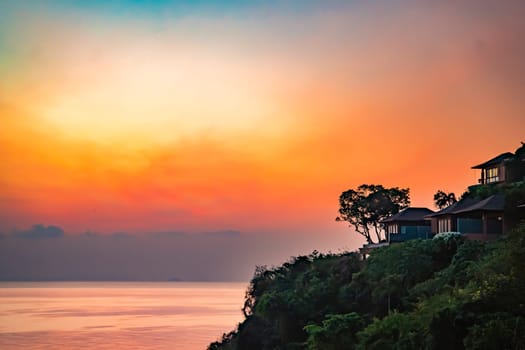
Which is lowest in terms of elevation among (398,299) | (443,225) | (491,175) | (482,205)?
(398,299)

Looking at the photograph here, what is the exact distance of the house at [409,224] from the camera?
56.9 m

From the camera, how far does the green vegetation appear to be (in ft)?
88.9

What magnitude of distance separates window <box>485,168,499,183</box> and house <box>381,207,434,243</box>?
563cm

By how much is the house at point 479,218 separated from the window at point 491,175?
387 inches

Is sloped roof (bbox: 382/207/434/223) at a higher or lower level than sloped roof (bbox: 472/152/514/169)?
lower

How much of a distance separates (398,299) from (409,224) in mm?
17676

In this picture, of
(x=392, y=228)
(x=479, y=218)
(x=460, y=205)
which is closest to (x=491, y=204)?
(x=479, y=218)

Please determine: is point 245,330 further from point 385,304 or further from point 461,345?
point 461,345

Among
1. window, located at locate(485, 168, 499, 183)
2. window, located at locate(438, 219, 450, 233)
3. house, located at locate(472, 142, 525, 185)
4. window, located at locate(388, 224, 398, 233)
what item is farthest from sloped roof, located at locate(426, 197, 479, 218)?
window, located at locate(388, 224, 398, 233)

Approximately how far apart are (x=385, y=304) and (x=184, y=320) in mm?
88269

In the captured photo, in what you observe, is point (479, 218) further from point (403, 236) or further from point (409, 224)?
point (409, 224)

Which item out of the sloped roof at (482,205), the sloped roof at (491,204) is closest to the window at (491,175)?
the sloped roof at (482,205)

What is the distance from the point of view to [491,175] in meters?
58.2

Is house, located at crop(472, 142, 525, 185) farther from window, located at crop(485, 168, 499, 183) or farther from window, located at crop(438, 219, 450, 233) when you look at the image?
window, located at crop(438, 219, 450, 233)
